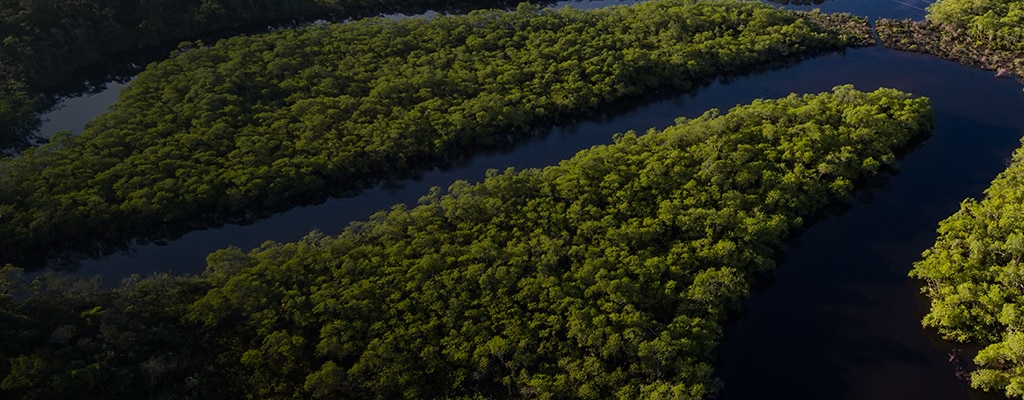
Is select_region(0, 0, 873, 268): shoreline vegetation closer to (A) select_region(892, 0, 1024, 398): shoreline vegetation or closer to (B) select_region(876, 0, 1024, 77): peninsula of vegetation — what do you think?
(B) select_region(876, 0, 1024, 77): peninsula of vegetation

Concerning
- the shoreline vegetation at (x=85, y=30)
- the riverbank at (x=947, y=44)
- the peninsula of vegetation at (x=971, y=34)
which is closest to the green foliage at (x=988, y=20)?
the peninsula of vegetation at (x=971, y=34)

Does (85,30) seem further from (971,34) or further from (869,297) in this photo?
(971,34)

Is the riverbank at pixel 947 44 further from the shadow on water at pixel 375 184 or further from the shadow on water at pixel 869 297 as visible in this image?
the shadow on water at pixel 375 184

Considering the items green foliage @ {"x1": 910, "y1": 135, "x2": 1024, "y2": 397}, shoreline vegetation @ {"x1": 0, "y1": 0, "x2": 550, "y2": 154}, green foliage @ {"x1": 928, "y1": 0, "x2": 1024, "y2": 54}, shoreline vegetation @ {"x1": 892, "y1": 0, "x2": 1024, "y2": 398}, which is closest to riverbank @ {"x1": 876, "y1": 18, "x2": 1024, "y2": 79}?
green foliage @ {"x1": 928, "y1": 0, "x2": 1024, "y2": 54}

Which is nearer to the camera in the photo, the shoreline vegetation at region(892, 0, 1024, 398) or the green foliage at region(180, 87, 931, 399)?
the shoreline vegetation at region(892, 0, 1024, 398)

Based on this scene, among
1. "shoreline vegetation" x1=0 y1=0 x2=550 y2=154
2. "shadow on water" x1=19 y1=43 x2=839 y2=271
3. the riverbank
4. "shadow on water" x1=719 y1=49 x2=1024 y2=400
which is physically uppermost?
"shoreline vegetation" x1=0 y1=0 x2=550 y2=154

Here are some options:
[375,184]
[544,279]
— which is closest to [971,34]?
[544,279]

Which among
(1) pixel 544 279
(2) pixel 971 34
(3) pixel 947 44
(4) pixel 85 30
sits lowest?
(3) pixel 947 44
